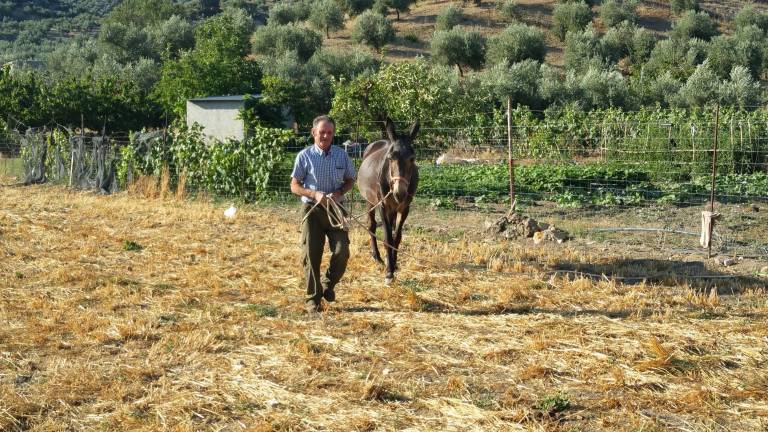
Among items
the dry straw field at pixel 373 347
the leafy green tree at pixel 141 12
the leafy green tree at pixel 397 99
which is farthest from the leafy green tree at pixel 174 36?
the dry straw field at pixel 373 347

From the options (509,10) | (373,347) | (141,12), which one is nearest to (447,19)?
(509,10)

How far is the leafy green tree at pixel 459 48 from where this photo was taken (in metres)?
51.4

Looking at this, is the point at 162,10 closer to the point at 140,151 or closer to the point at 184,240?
the point at 140,151

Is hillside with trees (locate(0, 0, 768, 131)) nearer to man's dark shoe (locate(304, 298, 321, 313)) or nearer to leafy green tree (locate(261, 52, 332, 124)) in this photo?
leafy green tree (locate(261, 52, 332, 124))

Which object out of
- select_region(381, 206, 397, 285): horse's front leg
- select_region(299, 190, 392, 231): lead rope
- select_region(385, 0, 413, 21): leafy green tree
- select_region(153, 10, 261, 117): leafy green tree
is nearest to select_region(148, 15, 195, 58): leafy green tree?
select_region(385, 0, 413, 21): leafy green tree

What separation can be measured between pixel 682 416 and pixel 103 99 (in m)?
34.3

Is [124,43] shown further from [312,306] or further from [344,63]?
[312,306]

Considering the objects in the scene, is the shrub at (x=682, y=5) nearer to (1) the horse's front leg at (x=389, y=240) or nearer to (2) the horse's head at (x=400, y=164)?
(1) the horse's front leg at (x=389, y=240)

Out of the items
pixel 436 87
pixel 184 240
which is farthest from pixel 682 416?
pixel 436 87

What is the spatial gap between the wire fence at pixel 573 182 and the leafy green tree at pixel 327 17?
40723 millimetres

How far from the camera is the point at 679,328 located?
21.3ft

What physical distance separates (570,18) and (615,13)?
13.5 ft

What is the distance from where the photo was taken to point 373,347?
6.06 m

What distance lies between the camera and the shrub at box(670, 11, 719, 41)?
53.0 m
